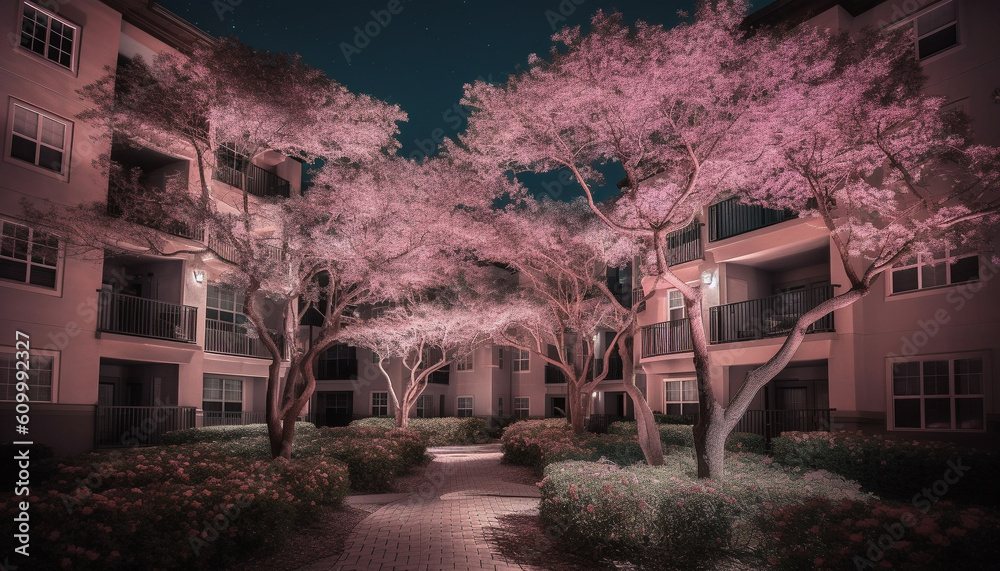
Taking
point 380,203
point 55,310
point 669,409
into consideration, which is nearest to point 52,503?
point 380,203

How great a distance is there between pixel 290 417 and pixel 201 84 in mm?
6900

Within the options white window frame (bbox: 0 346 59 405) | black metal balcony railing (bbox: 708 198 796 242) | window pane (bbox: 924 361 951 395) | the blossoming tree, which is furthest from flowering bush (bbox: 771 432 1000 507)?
white window frame (bbox: 0 346 59 405)

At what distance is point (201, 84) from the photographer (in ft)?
42.5

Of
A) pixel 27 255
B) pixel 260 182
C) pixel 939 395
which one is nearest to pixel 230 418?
pixel 260 182

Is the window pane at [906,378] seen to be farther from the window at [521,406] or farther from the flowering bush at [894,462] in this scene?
the window at [521,406]

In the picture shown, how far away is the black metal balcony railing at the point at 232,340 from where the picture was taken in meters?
22.5

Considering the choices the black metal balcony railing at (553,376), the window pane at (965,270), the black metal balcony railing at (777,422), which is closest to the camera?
the window pane at (965,270)

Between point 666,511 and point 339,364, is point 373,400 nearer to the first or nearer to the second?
point 339,364

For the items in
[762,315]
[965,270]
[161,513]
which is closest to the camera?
[161,513]

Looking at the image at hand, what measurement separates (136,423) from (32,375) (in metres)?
3.78

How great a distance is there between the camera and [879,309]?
51.2 ft

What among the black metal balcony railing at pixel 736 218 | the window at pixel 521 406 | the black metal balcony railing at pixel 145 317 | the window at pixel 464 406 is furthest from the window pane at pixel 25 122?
the window at pixel 521 406

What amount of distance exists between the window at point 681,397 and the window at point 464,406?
1625 cm

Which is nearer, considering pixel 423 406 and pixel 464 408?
pixel 423 406
